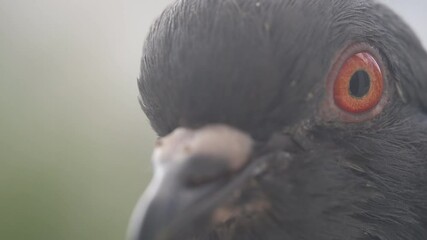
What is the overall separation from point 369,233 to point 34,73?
1163cm

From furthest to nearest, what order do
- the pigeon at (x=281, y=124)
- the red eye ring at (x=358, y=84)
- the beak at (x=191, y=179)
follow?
1. the red eye ring at (x=358, y=84)
2. the pigeon at (x=281, y=124)
3. the beak at (x=191, y=179)

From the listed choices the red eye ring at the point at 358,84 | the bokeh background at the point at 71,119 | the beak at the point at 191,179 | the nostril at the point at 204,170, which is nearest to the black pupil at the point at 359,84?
the red eye ring at the point at 358,84

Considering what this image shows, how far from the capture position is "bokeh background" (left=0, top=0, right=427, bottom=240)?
12.9 meters

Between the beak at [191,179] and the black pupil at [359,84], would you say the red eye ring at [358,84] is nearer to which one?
the black pupil at [359,84]

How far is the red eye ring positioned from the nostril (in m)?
0.70

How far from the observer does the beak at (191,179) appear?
2.87 meters

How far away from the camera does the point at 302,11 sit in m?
→ 3.40

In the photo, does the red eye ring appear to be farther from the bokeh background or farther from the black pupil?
the bokeh background

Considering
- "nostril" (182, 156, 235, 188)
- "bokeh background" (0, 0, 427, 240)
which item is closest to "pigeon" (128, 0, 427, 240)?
"nostril" (182, 156, 235, 188)

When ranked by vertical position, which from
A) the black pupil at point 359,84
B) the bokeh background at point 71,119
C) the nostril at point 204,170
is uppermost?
the nostril at point 204,170

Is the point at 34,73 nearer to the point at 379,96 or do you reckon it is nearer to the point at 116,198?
the point at 116,198

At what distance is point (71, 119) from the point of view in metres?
14.1

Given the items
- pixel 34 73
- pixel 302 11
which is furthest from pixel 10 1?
pixel 302 11

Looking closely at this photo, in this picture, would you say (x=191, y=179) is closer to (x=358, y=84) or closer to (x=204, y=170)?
(x=204, y=170)
